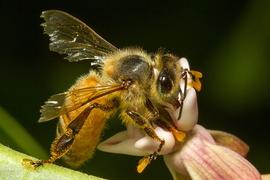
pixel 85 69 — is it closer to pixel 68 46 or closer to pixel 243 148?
pixel 68 46

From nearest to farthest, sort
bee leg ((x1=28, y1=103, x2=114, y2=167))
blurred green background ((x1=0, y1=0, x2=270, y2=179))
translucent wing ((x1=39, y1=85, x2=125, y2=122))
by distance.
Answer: translucent wing ((x1=39, y1=85, x2=125, y2=122)) < bee leg ((x1=28, y1=103, x2=114, y2=167)) < blurred green background ((x1=0, y1=0, x2=270, y2=179))

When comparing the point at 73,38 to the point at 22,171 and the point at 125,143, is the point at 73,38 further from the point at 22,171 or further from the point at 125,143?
the point at 22,171

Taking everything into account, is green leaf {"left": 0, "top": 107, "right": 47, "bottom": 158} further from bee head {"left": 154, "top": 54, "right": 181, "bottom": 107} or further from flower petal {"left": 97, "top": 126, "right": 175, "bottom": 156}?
bee head {"left": 154, "top": 54, "right": 181, "bottom": 107}

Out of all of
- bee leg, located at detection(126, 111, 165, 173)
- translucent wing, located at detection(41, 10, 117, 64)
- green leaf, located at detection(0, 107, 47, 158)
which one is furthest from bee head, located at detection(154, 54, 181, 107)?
green leaf, located at detection(0, 107, 47, 158)

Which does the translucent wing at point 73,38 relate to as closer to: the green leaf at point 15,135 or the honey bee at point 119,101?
the honey bee at point 119,101

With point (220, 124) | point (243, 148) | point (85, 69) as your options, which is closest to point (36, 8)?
point (85, 69)

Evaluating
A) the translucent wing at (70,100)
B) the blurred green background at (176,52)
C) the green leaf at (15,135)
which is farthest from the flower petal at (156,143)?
the blurred green background at (176,52)

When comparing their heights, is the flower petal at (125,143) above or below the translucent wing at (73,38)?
below
